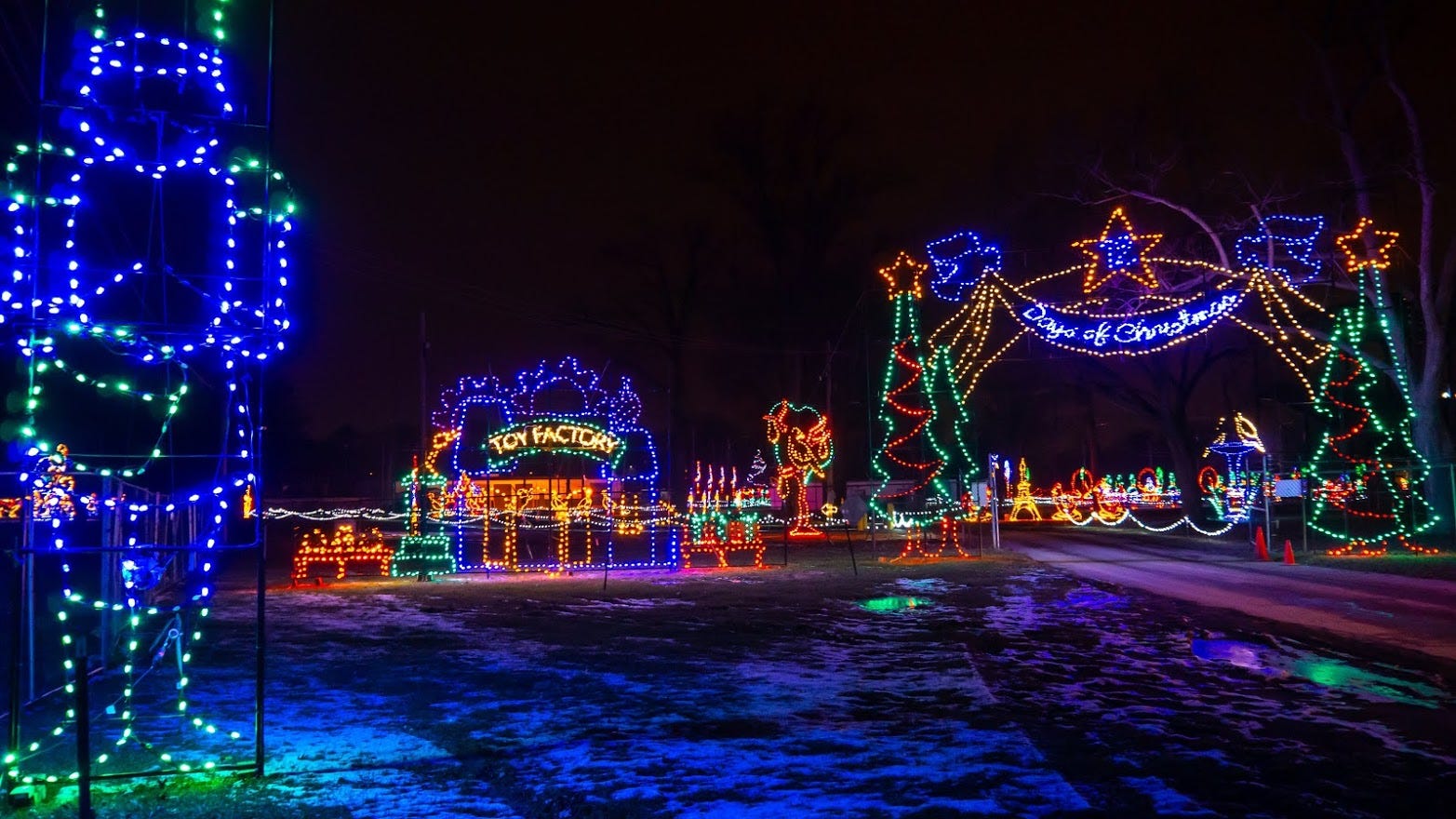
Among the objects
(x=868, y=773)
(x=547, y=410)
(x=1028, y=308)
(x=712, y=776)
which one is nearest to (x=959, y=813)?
(x=868, y=773)

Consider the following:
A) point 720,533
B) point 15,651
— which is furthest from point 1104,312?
point 15,651

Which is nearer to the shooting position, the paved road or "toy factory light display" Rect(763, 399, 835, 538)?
the paved road

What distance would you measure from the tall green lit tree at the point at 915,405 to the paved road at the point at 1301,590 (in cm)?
297

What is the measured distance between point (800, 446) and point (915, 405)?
18.8 metres

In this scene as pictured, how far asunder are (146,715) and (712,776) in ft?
15.5

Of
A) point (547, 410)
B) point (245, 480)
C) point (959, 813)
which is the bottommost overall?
point (959, 813)

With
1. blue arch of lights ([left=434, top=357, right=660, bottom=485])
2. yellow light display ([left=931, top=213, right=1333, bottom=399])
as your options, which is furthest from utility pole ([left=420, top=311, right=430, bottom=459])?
yellow light display ([left=931, top=213, right=1333, bottom=399])

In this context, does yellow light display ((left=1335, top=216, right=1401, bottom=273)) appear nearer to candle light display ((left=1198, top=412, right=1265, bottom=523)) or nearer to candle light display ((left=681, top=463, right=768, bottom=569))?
candle light display ((left=1198, top=412, right=1265, bottom=523))

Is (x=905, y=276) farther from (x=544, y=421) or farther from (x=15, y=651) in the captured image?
(x=15, y=651)

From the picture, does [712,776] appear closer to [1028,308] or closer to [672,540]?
[1028,308]

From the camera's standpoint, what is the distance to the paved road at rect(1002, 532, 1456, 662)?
39.0ft

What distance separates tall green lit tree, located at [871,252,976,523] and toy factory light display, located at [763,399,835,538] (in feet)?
48.9

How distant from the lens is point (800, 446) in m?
42.6

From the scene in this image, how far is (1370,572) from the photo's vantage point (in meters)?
18.8
